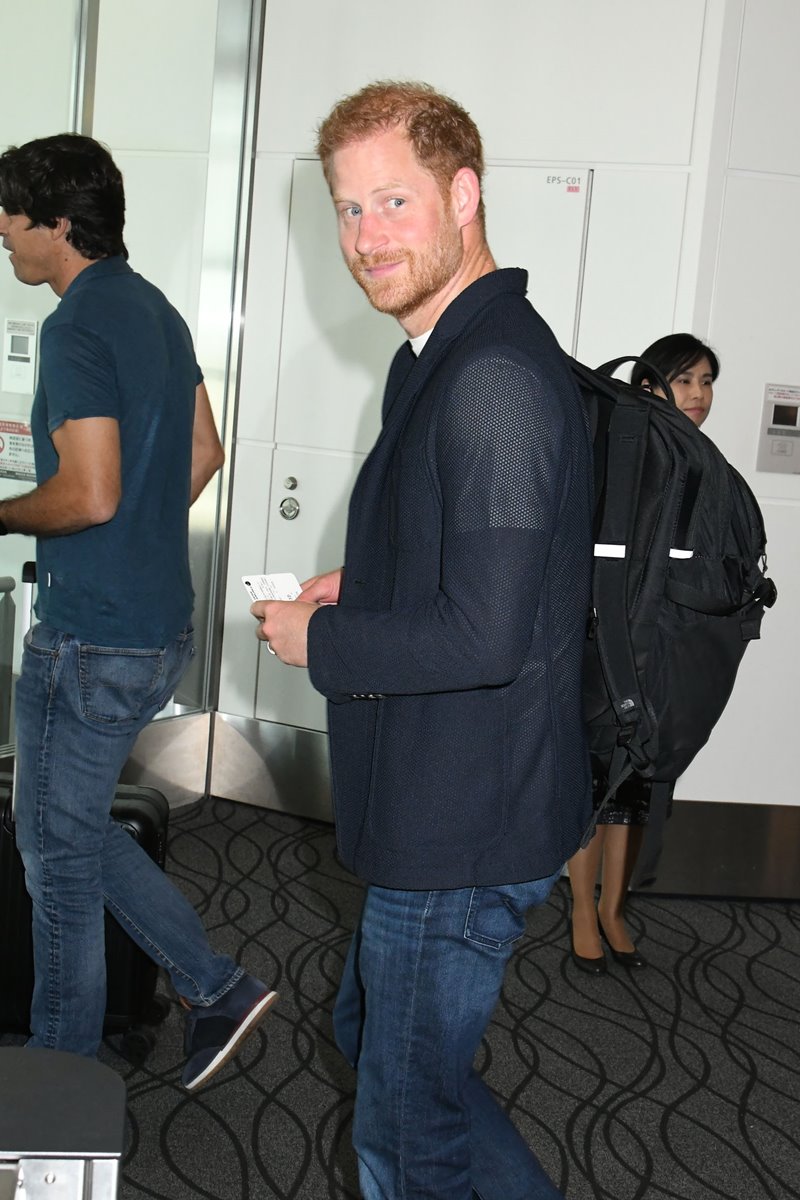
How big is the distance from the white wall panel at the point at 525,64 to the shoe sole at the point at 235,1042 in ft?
9.22

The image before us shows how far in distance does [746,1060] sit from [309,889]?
1.42 m

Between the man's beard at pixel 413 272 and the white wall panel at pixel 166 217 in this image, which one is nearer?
the man's beard at pixel 413 272

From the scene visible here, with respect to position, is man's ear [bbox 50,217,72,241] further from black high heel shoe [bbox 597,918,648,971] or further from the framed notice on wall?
black high heel shoe [bbox 597,918,648,971]

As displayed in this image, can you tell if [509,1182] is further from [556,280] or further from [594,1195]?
[556,280]

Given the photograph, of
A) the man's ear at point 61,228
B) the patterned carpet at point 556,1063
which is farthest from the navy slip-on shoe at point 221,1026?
the man's ear at point 61,228

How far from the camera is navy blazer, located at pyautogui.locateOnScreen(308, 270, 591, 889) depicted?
4.41 feet

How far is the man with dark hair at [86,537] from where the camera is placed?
2.16m

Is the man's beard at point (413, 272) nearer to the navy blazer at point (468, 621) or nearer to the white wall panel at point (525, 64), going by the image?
the navy blazer at point (468, 621)

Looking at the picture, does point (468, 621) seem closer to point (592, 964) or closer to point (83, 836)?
point (83, 836)

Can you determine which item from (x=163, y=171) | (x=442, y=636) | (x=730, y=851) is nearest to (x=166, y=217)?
(x=163, y=171)

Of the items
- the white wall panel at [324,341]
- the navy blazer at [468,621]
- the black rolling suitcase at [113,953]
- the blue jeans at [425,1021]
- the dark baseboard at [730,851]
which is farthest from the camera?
the white wall panel at [324,341]

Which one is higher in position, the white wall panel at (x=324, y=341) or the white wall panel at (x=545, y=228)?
the white wall panel at (x=545, y=228)

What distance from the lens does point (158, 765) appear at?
4285mm

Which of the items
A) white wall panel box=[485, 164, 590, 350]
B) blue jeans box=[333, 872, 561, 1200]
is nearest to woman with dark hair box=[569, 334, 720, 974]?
white wall panel box=[485, 164, 590, 350]
